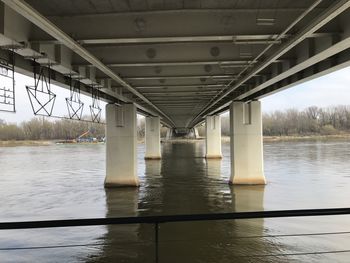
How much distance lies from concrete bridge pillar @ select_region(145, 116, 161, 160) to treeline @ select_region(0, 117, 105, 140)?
69959mm

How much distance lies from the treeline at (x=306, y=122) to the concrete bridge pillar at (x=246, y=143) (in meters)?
120

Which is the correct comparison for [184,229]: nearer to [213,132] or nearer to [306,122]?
[213,132]

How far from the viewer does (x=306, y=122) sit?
6211 inches

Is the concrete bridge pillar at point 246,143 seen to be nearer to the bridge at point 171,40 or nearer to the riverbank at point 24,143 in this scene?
the bridge at point 171,40

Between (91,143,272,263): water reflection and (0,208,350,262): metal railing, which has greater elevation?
(0,208,350,262): metal railing

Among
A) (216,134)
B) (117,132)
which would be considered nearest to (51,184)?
(117,132)

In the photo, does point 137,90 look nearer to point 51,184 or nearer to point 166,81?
point 166,81

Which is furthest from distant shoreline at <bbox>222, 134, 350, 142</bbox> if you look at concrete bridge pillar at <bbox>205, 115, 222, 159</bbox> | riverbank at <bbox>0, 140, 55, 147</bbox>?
concrete bridge pillar at <bbox>205, 115, 222, 159</bbox>

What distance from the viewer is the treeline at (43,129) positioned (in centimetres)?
12950

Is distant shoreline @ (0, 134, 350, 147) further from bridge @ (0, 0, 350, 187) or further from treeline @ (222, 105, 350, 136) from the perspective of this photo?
bridge @ (0, 0, 350, 187)

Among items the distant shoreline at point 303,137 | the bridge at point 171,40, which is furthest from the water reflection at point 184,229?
the distant shoreline at point 303,137

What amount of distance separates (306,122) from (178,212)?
147540 mm

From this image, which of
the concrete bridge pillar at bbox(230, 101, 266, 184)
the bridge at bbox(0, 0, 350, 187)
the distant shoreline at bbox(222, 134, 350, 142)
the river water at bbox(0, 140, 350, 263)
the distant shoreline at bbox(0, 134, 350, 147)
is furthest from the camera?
the distant shoreline at bbox(222, 134, 350, 142)

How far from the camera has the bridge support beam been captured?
28.2 metres
